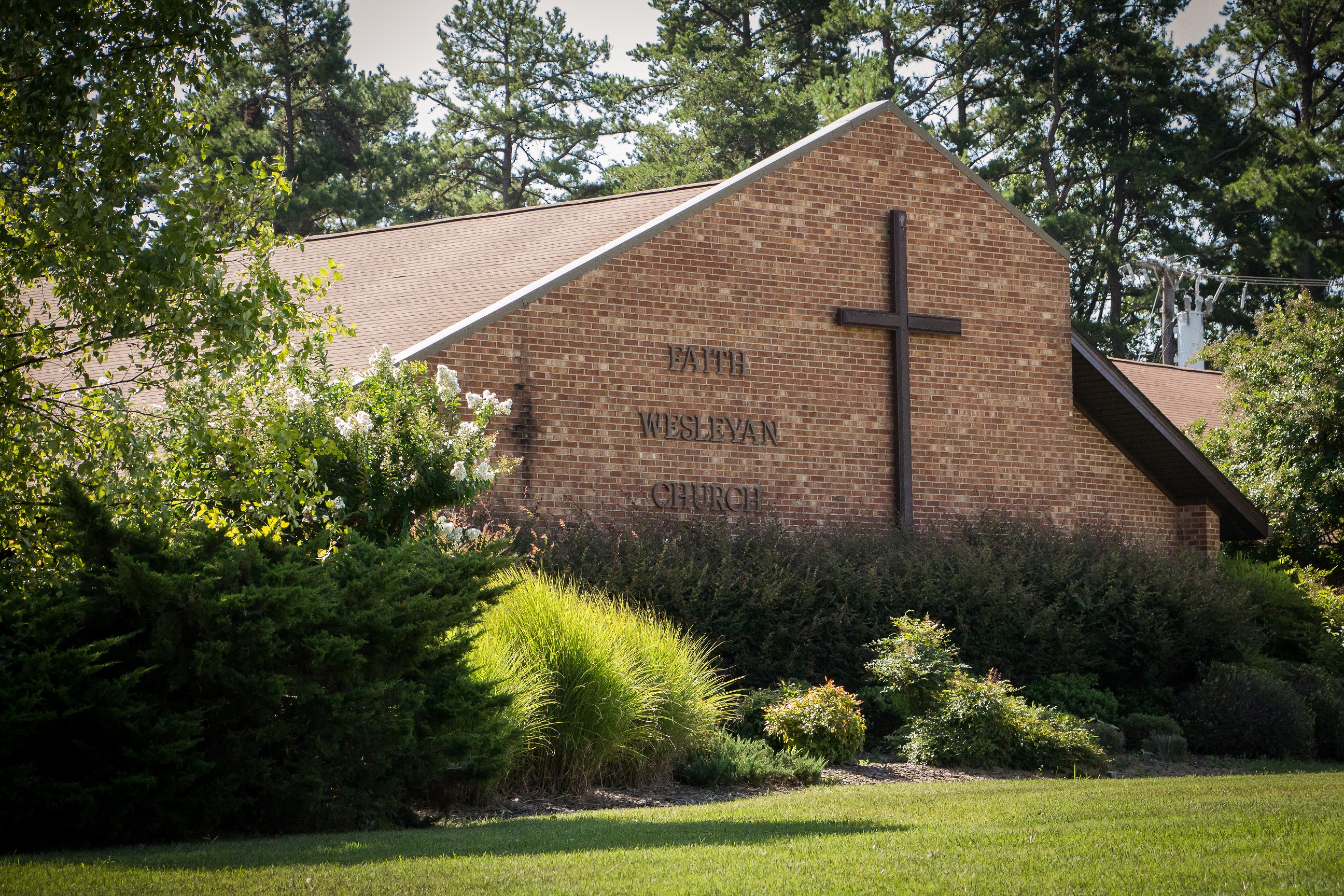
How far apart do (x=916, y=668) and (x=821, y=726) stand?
1.41 m

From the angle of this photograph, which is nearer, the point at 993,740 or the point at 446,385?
the point at 446,385

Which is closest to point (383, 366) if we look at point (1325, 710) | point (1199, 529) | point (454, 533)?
point (454, 533)

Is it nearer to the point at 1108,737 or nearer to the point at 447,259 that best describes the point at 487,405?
the point at 1108,737

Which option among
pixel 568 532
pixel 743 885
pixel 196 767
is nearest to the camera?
pixel 743 885

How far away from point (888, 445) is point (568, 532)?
4.83m

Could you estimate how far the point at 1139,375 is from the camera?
2653cm

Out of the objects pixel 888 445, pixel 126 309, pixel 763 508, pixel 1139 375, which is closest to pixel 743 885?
pixel 126 309

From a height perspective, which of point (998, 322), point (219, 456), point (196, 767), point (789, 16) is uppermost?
point (789, 16)

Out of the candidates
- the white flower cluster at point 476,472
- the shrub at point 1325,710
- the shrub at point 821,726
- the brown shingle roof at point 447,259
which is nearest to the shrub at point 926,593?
the shrub at point 1325,710

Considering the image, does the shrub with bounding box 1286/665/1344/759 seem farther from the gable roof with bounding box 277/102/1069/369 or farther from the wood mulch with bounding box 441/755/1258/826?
the gable roof with bounding box 277/102/1069/369

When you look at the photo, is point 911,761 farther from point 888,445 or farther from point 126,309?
point 126,309

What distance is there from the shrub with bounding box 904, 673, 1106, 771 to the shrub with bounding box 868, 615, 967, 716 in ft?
1.44

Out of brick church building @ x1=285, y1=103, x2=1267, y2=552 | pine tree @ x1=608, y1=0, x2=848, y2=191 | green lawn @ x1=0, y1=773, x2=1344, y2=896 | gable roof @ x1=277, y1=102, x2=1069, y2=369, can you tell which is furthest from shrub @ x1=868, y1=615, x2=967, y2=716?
pine tree @ x1=608, y1=0, x2=848, y2=191

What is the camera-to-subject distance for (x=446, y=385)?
10.9 m
